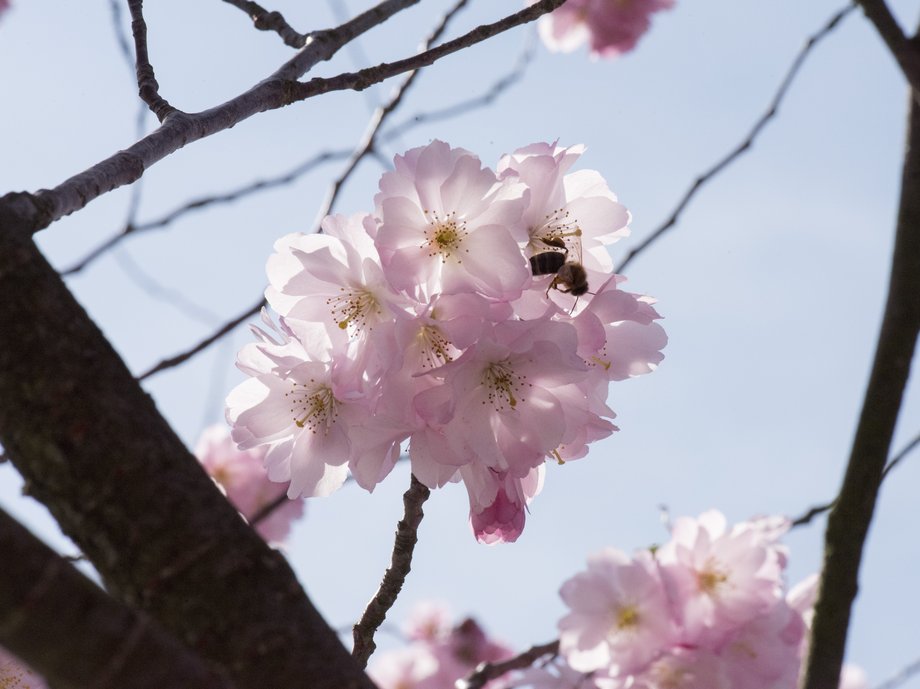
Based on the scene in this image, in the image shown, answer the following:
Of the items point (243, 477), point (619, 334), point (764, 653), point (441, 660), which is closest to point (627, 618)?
point (764, 653)

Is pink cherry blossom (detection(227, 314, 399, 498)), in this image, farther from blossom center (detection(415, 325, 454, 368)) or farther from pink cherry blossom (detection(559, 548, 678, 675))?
pink cherry blossom (detection(559, 548, 678, 675))

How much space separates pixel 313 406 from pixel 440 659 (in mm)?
3586

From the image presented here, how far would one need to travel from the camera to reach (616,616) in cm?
220

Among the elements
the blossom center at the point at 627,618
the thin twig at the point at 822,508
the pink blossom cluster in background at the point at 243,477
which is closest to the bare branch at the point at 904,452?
the thin twig at the point at 822,508

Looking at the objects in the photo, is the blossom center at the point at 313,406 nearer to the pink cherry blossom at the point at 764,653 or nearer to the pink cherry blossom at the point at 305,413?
the pink cherry blossom at the point at 305,413

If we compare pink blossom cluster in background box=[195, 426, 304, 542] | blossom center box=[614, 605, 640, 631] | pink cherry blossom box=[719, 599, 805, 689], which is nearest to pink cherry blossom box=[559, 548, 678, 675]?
blossom center box=[614, 605, 640, 631]

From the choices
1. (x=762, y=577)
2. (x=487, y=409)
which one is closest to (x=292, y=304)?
(x=487, y=409)

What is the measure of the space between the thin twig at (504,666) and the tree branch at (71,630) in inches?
46.0

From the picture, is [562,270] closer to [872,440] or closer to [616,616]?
[872,440]

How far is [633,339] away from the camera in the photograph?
1.58 meters

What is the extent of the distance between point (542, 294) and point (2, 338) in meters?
0.79

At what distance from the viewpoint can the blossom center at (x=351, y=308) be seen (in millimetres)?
1500

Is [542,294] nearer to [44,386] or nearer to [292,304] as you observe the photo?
[292,304]

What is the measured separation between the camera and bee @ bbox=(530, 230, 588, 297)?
4.74 feet
